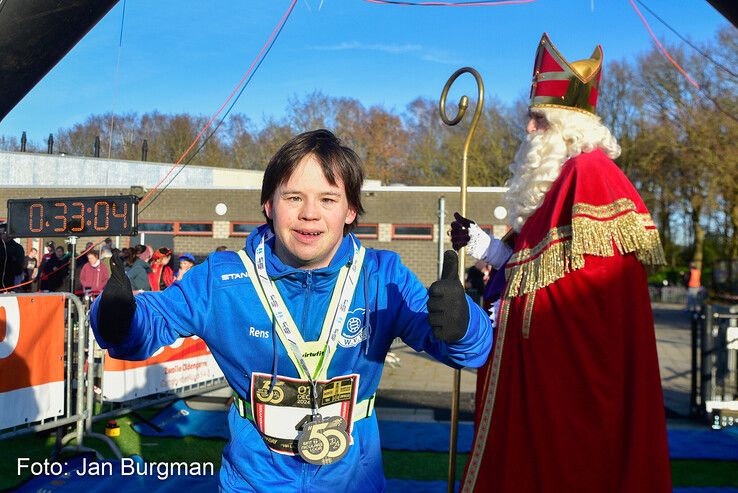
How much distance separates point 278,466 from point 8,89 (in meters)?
2.55

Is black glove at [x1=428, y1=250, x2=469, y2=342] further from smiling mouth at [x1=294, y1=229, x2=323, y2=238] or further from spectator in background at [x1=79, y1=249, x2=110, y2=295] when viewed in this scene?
spectator in background at [x1=79, y1=249, x2=110, y2=295]

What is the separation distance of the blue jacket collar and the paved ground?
5089mm

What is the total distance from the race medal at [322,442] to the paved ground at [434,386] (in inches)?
200

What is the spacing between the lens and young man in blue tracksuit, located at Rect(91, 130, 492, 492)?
211 cm

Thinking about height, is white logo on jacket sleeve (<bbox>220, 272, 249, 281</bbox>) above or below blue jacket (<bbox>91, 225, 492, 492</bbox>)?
above

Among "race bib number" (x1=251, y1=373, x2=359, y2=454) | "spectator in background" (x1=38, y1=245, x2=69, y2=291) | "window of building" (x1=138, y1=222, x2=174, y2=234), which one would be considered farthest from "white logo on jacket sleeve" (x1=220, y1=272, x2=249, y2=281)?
"window of building" (x1=138, y1=222, x2=174, y2=234)

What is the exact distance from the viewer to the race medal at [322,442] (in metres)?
2.07

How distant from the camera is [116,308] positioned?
187 cm

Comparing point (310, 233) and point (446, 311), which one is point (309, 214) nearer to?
point (310, 233)

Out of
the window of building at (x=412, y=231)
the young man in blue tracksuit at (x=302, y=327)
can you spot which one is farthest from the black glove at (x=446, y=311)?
the window of building at (x=412, y=231)

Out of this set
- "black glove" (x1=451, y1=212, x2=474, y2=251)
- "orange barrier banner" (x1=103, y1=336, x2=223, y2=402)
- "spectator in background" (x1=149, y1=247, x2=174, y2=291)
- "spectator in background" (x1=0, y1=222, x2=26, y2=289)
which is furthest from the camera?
"spectator in background" (x1=149, y1=247, x2=174, y2=291)

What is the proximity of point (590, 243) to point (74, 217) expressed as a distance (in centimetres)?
508

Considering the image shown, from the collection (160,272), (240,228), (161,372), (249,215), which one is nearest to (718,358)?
(161,372)

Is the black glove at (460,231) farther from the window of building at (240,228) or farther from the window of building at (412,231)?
the window of building at (240,228)
